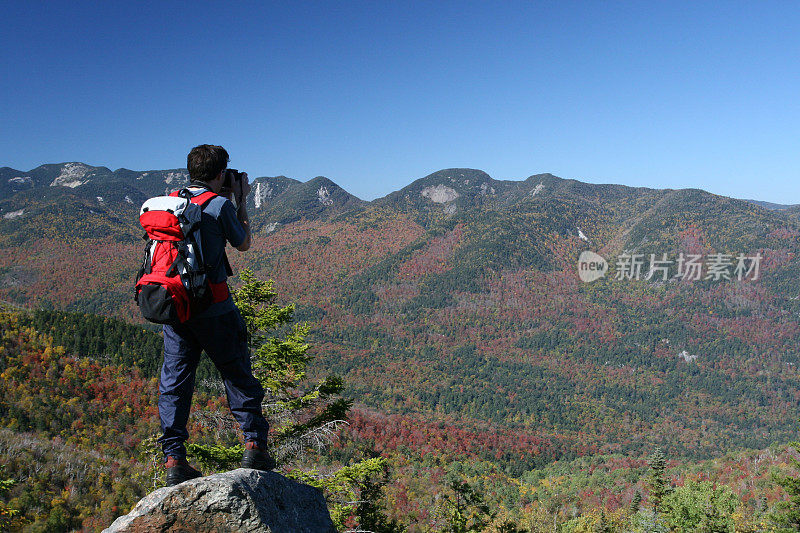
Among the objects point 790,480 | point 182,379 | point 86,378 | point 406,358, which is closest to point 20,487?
point 86,378

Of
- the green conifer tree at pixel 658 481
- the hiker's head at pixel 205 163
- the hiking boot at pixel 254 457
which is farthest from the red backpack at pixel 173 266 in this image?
the green conifer tree at pixel 658 481

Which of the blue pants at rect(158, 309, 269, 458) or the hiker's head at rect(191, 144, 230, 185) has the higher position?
the hiker's head at rect(191, 144, 230, 185)

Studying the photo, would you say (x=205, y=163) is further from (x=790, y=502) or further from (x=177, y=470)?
(x=790, y=502)

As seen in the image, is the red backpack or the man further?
the man

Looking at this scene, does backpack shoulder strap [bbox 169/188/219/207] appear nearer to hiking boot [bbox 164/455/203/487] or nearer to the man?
the man

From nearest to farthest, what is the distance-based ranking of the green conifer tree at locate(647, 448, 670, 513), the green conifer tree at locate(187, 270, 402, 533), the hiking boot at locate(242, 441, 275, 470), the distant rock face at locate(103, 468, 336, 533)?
1. the distant rock face at locate(103, 468, 336, 533)
2. the hiking boot at locate(242, 441, 275, 470)
3. the green conifer tree at locate(187, 270, 402, 533)
4. the green conifer tree at locate(647, 448, 670, 513)

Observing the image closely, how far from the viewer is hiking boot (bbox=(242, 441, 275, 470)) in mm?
3602

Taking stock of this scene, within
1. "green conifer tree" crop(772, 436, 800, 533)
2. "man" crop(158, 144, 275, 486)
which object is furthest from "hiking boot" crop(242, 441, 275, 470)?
"green conifer tree" crop(772, 436, 800, 533)

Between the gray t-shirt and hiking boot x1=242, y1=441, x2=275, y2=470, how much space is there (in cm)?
128

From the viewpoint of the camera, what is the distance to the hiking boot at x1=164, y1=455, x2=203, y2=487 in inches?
132

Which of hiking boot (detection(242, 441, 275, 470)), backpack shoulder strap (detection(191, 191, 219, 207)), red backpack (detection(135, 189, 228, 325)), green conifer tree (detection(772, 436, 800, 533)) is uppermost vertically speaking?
backpack shoulder strap (detection(191, 191, 219, 207))

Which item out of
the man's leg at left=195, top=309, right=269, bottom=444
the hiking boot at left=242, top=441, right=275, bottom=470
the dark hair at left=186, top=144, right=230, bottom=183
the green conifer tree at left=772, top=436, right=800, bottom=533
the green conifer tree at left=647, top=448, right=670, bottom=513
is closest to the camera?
the man's leg at left=195, top=309, right=269, bottom=444

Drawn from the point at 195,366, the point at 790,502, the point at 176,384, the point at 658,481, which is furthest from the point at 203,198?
→ the point at 658,481

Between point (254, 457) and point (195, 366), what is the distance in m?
0.95
